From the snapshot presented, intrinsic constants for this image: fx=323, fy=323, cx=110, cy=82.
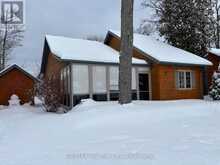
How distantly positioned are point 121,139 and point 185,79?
15.0 m

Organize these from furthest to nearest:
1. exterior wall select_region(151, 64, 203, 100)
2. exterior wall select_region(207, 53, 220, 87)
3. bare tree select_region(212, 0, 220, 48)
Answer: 1. bare tree select_region(212, 0, 220, 48)
2. exterior wall select_region(207, 53, 220, 87)
3. exterior wall select_region(151, 64, 203, 100)

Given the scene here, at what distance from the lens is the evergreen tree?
2847 cm

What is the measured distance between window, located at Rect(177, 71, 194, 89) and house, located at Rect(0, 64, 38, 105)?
33.3 ft

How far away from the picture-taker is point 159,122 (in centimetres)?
1082

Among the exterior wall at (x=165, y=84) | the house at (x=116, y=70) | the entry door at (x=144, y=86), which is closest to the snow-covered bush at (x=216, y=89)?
the house at (x=116, y=70)

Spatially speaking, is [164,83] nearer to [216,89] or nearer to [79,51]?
[216,89]

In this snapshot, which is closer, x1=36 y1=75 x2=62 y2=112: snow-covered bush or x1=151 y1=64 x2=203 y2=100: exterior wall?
x1=36 y1=75 x2=62 y2=112: snow-covered bush

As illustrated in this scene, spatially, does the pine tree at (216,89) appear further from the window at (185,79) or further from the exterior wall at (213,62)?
the exterior wall at (213,62)

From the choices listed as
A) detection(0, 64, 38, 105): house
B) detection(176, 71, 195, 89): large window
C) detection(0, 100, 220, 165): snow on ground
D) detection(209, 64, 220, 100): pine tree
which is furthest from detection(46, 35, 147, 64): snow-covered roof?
detection(0, 100, 220, 165): snow on ground

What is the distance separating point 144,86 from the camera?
21.3m

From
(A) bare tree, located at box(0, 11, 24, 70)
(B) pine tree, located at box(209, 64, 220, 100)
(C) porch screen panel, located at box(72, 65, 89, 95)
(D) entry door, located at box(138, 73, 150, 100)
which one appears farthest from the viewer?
(A) bare tree, located at box(0, 11, 24, 70)

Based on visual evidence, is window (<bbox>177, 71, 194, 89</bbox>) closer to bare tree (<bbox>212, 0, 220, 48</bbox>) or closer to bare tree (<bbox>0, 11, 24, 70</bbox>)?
bare tree (<bbox>212, 0, 220, 48</bbox>)

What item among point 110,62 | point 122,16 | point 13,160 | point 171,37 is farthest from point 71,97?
point 171,37

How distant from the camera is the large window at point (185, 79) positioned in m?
21.9
